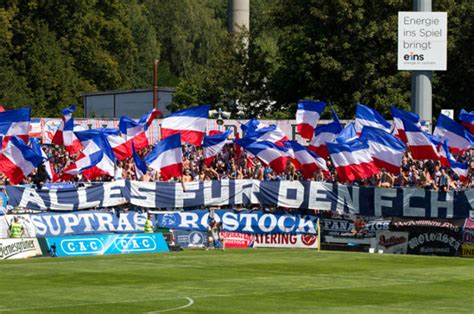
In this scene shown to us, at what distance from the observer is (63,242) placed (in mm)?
41812

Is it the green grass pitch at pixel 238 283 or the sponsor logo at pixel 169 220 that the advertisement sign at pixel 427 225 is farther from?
the sponsor logo at pixel 169 220

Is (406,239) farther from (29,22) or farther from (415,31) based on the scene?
(29,22)

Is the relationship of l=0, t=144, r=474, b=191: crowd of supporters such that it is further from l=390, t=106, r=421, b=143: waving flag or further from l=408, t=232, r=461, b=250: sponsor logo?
l=408, t=232, r=461, b=250: sponsor logo

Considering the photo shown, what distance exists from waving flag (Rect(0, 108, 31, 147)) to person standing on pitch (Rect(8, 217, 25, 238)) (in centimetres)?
465

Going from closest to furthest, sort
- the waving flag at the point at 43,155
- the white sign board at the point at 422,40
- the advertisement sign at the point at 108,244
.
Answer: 1. the advertisement sign at the point at 108,244
2. the waving flag at the point at 43,155
3. the white sign board at the point at 422,40

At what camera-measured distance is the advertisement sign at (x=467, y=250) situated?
42.6 m

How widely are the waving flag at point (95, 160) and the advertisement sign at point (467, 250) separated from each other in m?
14.4

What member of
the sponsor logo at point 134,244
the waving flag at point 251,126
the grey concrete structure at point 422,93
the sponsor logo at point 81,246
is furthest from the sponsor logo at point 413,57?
the sponsor logo at point 81,246

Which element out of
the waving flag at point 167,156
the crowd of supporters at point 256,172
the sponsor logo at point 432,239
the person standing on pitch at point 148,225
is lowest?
the sponsor logo at point 432,239

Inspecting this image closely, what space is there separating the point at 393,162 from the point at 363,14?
104ft

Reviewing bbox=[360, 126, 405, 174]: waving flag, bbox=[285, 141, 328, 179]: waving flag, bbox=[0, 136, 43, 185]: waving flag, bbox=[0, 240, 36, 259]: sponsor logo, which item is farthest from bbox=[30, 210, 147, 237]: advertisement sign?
bbox=[360, 126, 405, 174]: waving flag

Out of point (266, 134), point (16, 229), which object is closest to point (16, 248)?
point (16, 229)

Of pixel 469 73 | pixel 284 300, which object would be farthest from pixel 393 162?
pixel 469 73

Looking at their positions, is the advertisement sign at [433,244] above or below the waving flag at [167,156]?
below
